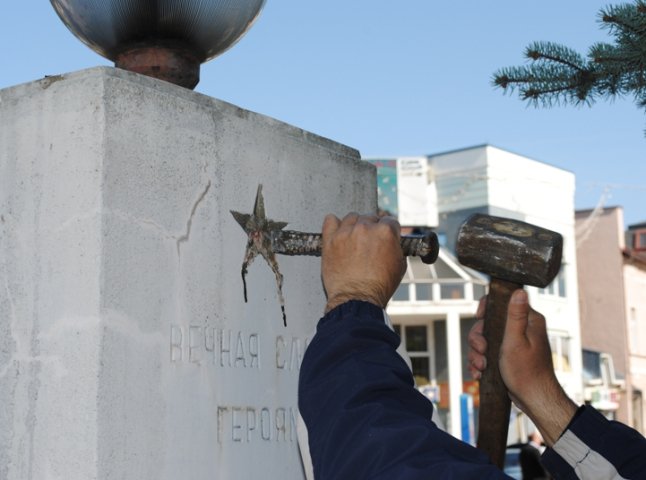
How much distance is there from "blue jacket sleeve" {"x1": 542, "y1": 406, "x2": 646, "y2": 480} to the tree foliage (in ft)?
7.27

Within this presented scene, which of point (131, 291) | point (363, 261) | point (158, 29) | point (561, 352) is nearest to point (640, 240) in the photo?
point (561, 352)

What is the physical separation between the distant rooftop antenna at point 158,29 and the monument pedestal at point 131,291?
233 mm

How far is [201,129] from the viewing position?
7.54ft

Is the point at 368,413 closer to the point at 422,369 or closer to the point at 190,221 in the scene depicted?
the point at 190,221

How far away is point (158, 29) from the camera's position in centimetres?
245

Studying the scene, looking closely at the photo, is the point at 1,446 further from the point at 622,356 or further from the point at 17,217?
the point at 622,356

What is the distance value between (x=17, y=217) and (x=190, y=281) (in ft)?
1.27

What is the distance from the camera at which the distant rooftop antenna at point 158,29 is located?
2.41 m

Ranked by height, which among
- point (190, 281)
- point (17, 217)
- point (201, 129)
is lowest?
point (190, 281)

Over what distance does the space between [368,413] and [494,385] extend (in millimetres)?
678

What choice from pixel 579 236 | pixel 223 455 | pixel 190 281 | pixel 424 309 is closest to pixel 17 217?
pixel 190 281

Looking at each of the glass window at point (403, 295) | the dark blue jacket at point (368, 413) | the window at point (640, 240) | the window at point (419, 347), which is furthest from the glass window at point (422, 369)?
the dark blue jacket at point (368, 413)

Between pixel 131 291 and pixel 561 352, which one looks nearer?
pixel 131 291

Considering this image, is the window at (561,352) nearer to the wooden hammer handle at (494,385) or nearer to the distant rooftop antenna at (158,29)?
the distant rooftop antenna at (158,29)
